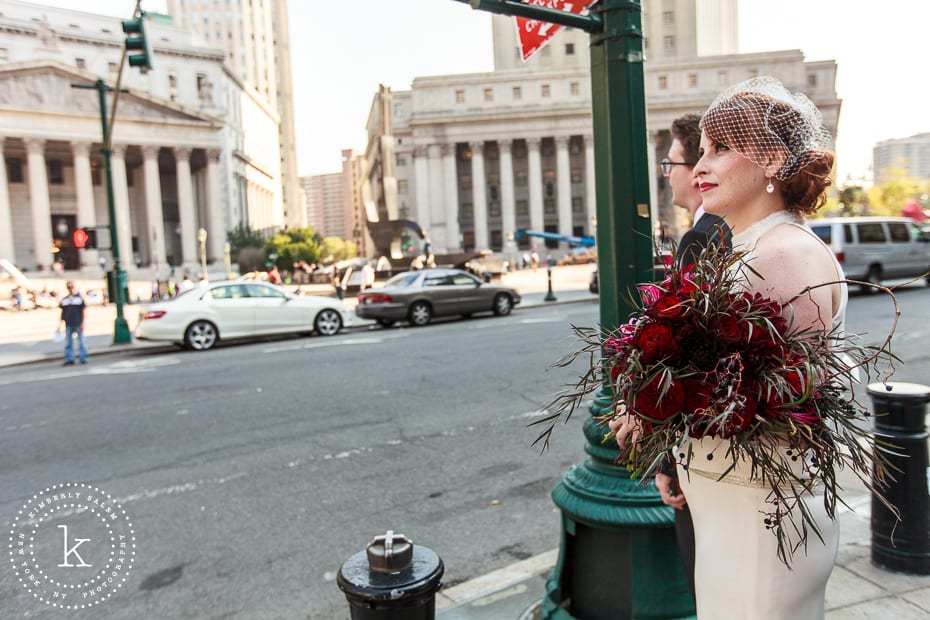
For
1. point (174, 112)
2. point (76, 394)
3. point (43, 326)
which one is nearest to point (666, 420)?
point (76, 394)

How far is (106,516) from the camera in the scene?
511 centimetres

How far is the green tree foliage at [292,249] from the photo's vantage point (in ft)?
212

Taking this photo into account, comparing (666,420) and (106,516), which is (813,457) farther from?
(106,516)

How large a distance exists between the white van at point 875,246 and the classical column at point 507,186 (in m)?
62.4

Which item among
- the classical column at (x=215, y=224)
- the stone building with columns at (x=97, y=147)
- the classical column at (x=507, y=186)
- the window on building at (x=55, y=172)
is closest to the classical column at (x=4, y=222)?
the stone building with columns at (x=97, y=147)

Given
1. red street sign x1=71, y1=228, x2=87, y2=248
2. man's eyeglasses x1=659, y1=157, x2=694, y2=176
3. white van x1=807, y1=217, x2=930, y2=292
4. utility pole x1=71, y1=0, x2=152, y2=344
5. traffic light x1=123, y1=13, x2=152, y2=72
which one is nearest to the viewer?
man's eyeglasses x1=659, y1=157, x2=694, y2=176

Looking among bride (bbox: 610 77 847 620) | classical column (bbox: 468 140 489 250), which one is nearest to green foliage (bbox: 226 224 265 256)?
classical column (bbox: 468 140 489 250)

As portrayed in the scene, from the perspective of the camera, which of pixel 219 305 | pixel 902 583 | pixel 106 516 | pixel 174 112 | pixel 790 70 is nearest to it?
pixel 902 583

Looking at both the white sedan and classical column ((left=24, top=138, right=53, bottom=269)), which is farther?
classical column ((left=24, top=138, right=53, bottom=269))

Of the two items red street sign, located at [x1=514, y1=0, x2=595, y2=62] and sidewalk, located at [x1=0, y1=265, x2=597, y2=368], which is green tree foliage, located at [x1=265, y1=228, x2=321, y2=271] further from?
red street sign, located at [x1=514, y1=0, x2=595, y2=62]

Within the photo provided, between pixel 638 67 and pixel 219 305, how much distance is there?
14.7m

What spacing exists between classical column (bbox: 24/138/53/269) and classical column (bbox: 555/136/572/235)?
5320 cm

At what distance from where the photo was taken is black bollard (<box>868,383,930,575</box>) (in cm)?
335

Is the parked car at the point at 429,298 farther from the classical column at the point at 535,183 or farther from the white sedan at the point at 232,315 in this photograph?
the classical column at the point at 535,183
